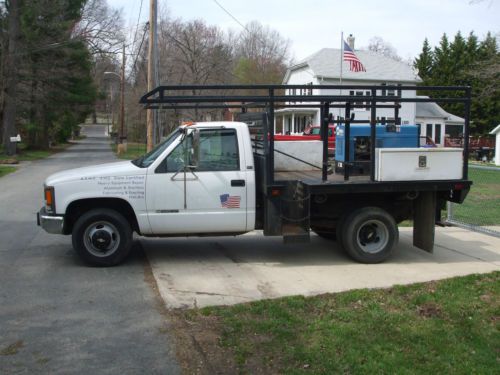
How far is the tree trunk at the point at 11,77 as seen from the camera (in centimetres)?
3428

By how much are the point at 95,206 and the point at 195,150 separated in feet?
5.39

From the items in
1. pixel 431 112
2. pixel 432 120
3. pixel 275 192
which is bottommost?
pixel 275 192

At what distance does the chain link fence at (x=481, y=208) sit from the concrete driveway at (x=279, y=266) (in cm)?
95

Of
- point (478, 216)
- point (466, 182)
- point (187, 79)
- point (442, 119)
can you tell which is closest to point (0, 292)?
point (466, 182)

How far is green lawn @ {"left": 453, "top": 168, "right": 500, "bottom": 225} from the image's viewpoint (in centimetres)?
1205

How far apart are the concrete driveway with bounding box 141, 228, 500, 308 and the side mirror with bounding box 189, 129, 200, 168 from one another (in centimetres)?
144

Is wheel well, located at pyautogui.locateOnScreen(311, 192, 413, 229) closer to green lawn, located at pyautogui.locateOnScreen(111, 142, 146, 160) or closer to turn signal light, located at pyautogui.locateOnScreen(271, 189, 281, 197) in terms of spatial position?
turn signal light, located at pyautogui.locateOnScreen(271, 189, 281, 197)

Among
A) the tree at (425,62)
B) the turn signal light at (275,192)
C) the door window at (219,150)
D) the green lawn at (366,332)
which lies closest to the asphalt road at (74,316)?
the green lawn at (366,332)

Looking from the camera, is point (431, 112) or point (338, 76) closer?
point (338, 76)

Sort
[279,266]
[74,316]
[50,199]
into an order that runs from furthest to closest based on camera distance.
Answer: [279,266] < [50,199] < [74,316]

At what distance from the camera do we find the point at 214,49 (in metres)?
42.4

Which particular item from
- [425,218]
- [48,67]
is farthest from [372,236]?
[48,67]

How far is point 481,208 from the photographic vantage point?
46.2 feet

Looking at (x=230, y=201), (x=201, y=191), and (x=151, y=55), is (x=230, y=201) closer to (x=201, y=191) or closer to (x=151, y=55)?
(x=201, y=191)
